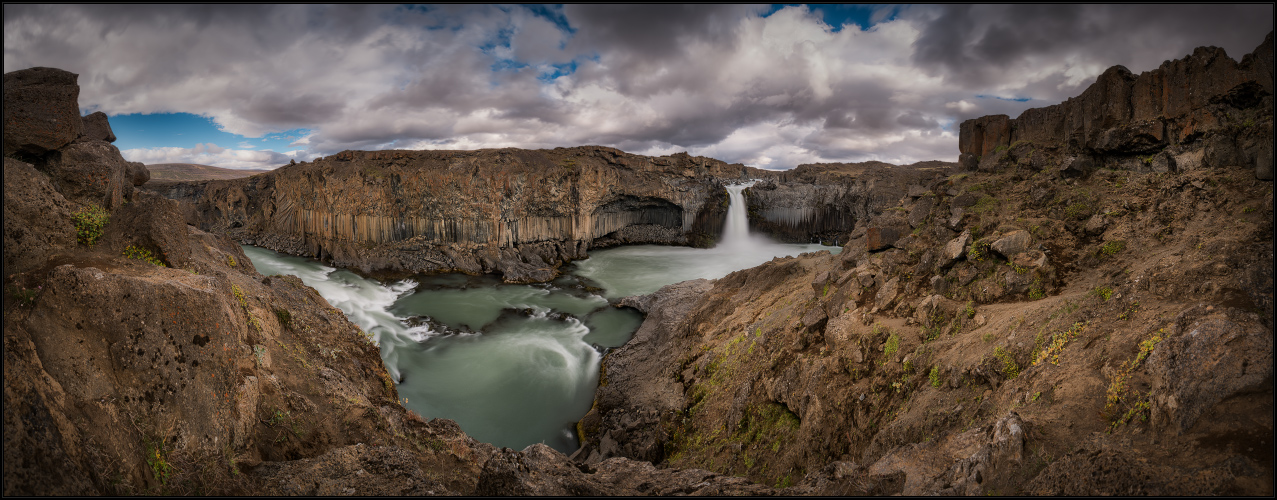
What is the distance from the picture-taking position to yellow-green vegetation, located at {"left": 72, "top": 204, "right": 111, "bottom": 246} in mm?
5199

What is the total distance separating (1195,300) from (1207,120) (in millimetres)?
3760

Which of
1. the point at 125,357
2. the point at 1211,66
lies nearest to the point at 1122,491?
the point at 1211,66

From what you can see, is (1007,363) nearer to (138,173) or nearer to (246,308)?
(246,308)

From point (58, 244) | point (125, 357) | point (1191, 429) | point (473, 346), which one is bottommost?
point (473, 346)

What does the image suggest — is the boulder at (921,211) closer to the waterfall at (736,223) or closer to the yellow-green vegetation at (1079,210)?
the yellow-green vegetation at (1079,210)

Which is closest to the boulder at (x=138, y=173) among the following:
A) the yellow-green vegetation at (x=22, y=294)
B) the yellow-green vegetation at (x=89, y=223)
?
the yellow-green vegetation at (x=89, y=223)

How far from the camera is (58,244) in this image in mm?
4855

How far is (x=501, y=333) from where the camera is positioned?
2061cm

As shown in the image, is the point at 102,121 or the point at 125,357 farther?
the point at 102,121

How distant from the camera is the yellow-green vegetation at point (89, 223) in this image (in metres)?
5.20

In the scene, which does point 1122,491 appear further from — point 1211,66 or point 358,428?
point 358,428

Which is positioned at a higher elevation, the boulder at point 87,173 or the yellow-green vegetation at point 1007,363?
the boulder at point 87,173

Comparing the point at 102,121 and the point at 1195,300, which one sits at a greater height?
the point at 102,121

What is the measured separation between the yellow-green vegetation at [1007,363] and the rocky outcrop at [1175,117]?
360 cm
